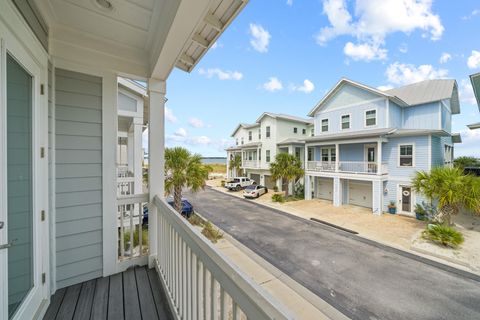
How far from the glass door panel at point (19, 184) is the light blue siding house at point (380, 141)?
1163cm

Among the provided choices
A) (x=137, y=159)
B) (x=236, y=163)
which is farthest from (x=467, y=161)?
(x=137, y=159)

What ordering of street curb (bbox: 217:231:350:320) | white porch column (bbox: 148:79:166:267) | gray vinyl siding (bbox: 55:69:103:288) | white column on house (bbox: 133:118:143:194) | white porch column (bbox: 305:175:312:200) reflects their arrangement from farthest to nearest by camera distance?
white porch column (bbox: 305:175:312:200)
white column on house (bbox: 133:118:143:194)
street curb (bbox: 217:231:350:320)
white porch column (bbox: 148:79:166:267)
gray vinyl siding (bbox: 55:69:103:288)

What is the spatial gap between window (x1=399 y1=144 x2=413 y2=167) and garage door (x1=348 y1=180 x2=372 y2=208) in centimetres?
184

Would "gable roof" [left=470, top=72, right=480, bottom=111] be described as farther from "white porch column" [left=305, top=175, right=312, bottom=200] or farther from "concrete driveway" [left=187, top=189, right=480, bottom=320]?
"white porch column" [left=305, top=175, right=312, bottom=200]

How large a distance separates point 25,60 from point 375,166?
40.3 ft

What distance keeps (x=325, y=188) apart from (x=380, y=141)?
446 cm

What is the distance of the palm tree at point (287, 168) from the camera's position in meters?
12.2

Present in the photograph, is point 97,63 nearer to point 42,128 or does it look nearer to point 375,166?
point 42,128

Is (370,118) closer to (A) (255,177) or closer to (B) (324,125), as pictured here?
(B) (324,125)

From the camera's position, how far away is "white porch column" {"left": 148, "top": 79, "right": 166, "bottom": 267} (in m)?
2.74

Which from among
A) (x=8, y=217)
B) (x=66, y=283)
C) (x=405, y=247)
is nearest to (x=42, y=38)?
(x=8, y=217)

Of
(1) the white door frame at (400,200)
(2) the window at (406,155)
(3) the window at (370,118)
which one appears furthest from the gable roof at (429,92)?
(1) the white door frame at (400,200)

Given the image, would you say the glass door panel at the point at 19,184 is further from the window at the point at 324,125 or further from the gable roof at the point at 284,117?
the gable roof at the point at 284,117

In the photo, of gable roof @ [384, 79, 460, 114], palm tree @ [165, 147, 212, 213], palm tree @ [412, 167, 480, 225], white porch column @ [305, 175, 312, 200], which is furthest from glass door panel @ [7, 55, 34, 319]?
gable roof @ [384, 79, 460, 114]
